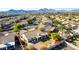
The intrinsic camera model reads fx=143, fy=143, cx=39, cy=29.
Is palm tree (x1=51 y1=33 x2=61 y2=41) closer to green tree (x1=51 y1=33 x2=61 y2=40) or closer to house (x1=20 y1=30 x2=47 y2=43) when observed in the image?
green tree (x1=51 y1=33 x2=61 y2=40)

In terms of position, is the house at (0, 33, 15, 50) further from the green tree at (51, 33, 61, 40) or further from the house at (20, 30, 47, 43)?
the green tree at (51, 33, 61, 40)

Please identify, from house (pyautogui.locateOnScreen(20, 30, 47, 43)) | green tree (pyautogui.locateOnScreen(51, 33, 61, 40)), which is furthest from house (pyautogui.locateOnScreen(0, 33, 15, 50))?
green tree (pyautogui.locateOnScreen(51, 33, 61, 40))

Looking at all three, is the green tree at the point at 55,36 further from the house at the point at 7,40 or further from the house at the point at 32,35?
the house at the point at 7,40

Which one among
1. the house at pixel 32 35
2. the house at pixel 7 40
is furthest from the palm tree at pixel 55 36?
the house at pixel 7 40

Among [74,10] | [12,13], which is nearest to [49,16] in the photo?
[74,10]

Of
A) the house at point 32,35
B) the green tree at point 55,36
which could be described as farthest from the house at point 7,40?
the green tree at point 55,36

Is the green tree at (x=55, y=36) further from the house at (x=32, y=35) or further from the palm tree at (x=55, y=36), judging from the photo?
the house at (x=32, y=35)

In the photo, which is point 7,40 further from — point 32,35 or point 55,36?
point 55,36

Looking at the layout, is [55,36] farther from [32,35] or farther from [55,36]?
[32,35]

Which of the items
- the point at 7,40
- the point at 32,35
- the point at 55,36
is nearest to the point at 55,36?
the point at 55,36

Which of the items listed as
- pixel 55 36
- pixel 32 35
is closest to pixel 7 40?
pixel 32 35

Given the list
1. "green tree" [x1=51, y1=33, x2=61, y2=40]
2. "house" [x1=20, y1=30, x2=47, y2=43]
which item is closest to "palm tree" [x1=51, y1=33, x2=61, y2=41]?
"green tree" [x1=51, y1=33, x2=61, y2=40]
